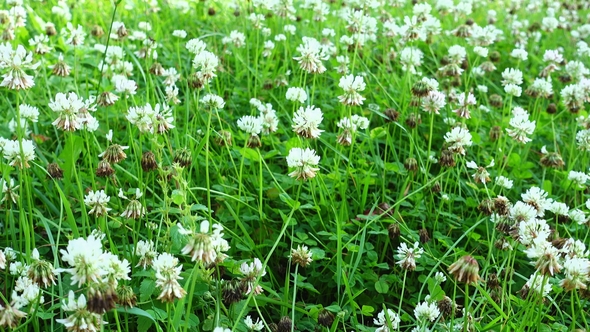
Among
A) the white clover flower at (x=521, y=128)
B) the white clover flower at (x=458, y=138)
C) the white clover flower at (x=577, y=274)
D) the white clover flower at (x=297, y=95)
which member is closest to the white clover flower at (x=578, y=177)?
the white clover flower at (x=521, y=128)

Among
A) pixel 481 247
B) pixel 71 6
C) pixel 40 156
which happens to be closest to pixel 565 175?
pixel 481 247

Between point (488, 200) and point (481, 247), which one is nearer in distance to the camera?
point (488, 200)

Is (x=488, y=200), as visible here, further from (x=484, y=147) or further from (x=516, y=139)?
(x=484, y=147)

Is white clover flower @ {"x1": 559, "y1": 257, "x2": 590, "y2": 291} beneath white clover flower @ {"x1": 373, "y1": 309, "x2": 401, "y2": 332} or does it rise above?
above

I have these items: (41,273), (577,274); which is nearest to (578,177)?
(577,274)

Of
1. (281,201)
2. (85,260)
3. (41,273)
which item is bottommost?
(281,201)

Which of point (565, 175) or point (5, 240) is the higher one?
point (5, 240)

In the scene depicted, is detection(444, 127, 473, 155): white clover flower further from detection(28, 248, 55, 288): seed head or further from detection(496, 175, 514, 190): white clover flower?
detection(28, 248, 55, 288): seed head

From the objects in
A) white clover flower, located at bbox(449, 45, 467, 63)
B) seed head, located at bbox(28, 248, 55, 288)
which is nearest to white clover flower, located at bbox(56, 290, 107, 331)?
seed head, located at bbox(28, 248, 55, 288)

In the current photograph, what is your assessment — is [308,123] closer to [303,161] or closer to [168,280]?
[303,161]
